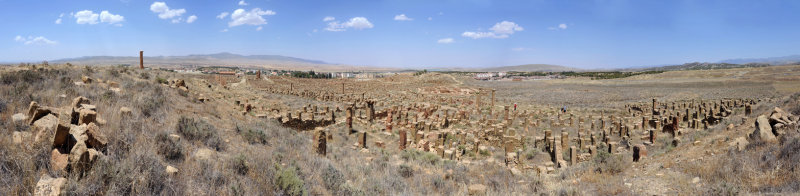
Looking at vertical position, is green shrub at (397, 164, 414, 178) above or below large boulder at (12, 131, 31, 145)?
below

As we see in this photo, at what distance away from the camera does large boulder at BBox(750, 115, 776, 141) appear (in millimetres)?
7699

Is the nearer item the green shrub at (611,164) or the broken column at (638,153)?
the green shrub at (611,164)

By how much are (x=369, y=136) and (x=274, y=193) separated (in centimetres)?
1049

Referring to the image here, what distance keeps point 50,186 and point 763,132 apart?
38.4 ft

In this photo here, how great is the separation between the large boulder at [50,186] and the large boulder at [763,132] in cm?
1127

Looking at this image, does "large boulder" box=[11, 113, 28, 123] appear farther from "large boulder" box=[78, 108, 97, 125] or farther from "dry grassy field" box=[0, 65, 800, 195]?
"large boulder" box=[78, 108, 97, 125]

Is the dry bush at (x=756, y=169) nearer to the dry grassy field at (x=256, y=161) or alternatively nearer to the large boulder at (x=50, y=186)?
the dry grassy field at (x=256, y=161)

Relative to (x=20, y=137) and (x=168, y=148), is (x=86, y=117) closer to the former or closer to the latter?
(x=20, y=137)

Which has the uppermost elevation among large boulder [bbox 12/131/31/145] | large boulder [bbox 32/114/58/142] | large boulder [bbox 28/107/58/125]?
large boulder [bbox 28/107/58/125]

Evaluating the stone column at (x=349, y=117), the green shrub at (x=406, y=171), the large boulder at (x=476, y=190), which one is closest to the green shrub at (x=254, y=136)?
the green shrub at (x=406, y=171)

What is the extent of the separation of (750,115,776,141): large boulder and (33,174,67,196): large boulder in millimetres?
11269

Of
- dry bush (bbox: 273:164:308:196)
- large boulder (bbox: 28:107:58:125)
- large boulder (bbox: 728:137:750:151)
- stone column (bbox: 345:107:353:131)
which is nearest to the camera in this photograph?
→ dry bush (bbox: 273:164:308:196)

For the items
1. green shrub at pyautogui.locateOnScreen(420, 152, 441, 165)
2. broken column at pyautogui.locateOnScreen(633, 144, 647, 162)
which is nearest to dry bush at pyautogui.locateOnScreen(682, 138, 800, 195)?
broken column at pyautogui.locateOnScreen(633, 144, 647, 162)

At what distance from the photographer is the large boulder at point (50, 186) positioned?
10.4 feet
